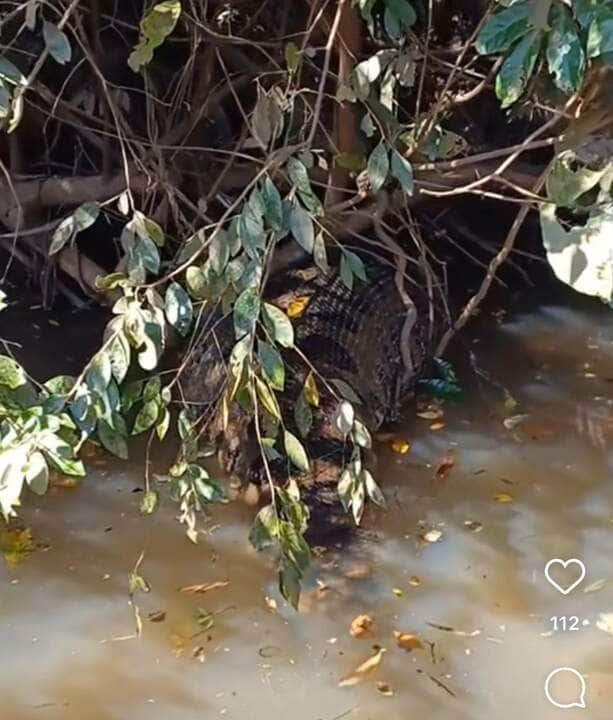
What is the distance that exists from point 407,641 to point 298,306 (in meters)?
0.85

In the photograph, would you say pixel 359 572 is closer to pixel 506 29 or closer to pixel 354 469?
pixel 354 469

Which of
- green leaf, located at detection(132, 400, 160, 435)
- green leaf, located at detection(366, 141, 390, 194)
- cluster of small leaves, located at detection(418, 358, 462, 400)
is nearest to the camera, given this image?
green leaf, located at detection(366, 141, 390, 194)

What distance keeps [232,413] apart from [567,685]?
800mm

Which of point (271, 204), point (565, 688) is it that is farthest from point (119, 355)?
point (565, 688)

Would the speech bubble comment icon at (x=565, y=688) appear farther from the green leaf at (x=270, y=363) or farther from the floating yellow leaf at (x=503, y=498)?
the green leaf at (x=270, y=363)

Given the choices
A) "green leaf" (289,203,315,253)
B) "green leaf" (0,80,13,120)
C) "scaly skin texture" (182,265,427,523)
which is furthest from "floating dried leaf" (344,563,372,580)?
"green leaf" (0,80,13,120)

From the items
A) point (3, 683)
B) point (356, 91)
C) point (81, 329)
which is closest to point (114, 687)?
point (3, 683)

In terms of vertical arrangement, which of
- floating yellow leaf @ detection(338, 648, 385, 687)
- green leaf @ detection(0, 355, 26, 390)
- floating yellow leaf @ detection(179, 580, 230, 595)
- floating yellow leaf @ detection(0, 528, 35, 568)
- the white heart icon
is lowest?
floating yellow leaf @ detection(0, 528, 35, 568)

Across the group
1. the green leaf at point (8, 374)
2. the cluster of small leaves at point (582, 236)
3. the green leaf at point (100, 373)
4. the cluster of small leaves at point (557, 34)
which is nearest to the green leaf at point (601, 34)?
the cluster of small leaves at point (557, 34)

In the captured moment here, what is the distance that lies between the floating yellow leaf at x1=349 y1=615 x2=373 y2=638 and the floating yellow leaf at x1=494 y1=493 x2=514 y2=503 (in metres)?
0.41

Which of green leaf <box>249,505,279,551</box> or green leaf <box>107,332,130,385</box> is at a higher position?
green leaf <box>107,332,130,385</box>

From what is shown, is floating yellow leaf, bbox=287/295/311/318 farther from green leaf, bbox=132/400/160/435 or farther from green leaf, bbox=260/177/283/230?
green leaf, bbox=260/177/283/230

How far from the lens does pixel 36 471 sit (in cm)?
126

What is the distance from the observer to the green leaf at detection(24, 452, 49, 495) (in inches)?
49.8
